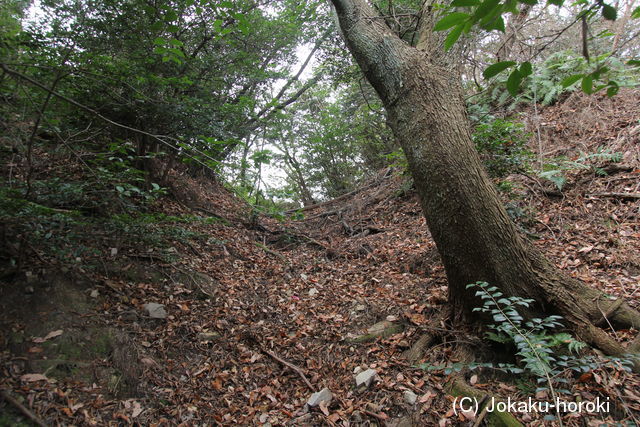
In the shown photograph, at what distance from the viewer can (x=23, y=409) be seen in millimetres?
2281

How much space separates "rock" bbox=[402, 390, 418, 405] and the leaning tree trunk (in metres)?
0.89

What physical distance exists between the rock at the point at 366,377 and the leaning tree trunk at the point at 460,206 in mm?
1028

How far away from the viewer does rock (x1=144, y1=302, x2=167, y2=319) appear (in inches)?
146

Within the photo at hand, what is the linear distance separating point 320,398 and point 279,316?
5.18 feet

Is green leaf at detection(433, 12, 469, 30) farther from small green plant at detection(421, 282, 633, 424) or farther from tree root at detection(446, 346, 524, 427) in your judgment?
tree root at detection(446, 346, 524, 427)

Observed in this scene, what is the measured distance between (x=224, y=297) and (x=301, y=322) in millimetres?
1190

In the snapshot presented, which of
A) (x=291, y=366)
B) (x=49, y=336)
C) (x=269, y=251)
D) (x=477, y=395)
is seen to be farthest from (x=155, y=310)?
(x=477, y=395)

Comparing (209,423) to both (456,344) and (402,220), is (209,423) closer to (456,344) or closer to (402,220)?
(456,344)

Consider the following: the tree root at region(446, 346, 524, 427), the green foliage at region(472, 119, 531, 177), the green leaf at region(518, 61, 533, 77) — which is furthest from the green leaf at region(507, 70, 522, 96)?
the green foliage at region(472, 119, 531, 177)

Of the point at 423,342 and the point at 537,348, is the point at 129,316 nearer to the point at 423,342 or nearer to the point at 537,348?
the point at 423,342

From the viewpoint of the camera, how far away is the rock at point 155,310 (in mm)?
3721

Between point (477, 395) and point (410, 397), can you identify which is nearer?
point (477, 395)

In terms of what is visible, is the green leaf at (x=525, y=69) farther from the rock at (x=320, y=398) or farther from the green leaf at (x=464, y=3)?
the rock at (x=320, y=398)

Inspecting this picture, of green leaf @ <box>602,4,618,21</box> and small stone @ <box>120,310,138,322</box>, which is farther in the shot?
small stone @ <box>120,310,138,322</box>
